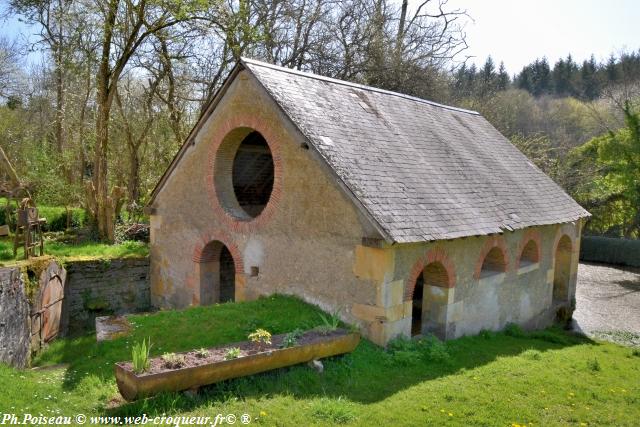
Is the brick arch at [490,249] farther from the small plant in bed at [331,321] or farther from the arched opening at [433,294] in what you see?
the small plant in bed at [331,321]

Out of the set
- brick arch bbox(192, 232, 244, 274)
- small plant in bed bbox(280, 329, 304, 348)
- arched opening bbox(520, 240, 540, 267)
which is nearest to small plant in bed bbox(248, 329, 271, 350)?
small plant in bed bbox(280, 329, 304, 348)

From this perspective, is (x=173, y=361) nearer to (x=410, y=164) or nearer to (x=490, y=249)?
(x=410, y=164)

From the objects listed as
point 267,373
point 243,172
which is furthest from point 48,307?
point 267,373

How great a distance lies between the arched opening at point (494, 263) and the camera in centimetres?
1167

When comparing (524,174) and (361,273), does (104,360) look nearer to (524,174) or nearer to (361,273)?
(361,273)

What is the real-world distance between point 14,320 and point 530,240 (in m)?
11.4

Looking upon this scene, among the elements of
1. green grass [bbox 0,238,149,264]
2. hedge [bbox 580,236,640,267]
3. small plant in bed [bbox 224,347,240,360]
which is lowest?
hedge [bbox 580,236,640,267]

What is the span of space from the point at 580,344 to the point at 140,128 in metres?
19.1

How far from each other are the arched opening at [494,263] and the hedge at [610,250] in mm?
17703

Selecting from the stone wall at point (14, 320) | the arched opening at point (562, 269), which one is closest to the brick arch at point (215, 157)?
the stone wall at point (14, 320)

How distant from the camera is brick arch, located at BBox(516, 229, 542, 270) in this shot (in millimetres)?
12360

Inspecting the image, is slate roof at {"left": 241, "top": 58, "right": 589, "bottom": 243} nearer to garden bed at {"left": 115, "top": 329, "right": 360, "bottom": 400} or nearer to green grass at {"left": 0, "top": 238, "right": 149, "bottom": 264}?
garden bed at {"left": 115, "top": 329, "right": 360, "bottom": 400}

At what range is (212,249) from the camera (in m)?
12.2

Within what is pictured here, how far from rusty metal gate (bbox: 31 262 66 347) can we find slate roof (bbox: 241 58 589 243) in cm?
602
